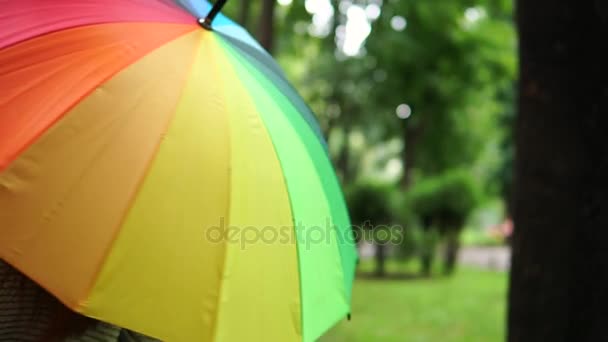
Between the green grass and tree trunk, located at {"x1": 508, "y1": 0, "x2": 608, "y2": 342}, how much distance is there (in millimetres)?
4029

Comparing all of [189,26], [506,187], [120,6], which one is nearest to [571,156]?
[189,26]

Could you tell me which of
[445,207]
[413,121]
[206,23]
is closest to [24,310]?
[206,23]

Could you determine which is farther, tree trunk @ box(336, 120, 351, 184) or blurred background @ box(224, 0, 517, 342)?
tree trunk @ box(336, 120, 351, 184)

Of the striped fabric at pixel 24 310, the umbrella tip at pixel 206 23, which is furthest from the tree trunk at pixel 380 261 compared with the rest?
the striped fabric at pixel 24 310

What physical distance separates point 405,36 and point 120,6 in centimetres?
668

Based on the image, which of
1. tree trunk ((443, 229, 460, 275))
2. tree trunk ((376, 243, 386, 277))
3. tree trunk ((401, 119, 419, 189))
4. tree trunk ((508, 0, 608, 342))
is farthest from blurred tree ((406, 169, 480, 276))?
tree trunk ((508, 0, 608, 342))

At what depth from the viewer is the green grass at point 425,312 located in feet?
24.3

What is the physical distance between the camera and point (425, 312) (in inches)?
354

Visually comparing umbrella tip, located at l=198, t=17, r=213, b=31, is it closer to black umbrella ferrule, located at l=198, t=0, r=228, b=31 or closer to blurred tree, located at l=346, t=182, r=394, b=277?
black umbrella ferrule, located at l=198, t=0, r=228, b=31

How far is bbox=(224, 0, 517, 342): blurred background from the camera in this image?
684 cm

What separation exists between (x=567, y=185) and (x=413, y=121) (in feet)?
40.5

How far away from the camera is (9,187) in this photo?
155cm

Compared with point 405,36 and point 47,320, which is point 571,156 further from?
point 405,36

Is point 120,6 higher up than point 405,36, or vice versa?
point 405,36
